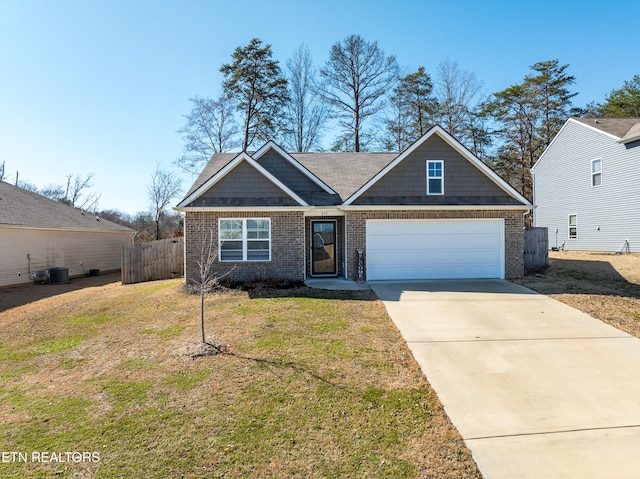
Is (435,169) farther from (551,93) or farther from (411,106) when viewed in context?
(551,93)

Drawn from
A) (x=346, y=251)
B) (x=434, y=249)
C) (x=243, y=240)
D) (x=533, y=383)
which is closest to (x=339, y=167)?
(x=346, y=251)

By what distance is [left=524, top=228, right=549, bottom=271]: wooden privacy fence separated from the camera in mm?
14133

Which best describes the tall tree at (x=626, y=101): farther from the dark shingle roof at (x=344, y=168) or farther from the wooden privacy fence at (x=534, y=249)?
the dark shingle roof at (x=344, y=168)

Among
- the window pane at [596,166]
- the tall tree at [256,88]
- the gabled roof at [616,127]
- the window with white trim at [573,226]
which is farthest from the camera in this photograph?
the tall tree at [256,88]

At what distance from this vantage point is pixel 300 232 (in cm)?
1230

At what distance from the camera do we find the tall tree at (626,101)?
1182 inches

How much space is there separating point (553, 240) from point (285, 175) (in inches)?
743

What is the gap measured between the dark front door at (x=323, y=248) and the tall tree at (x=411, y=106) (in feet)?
59.3

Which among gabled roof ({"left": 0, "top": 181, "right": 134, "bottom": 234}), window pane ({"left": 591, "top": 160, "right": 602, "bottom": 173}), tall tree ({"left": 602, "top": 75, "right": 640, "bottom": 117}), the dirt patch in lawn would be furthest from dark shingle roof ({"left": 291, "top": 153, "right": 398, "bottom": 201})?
tall tree ({"left": 602, "top": 75, "right": 640, "bottom": 117})

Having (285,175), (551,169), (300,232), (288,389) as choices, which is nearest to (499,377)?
(288,389)

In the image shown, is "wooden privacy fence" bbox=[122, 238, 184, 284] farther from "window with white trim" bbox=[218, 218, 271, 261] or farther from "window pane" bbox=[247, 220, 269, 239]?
"window pane" bbox=[247, 220, 269, 239]

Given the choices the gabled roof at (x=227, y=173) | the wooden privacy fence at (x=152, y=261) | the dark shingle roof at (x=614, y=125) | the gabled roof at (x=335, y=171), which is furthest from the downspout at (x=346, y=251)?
the dark shingle roof at (x=614, y=125)

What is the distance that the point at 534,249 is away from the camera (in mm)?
14164

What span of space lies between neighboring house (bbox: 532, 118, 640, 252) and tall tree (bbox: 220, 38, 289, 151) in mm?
19541
